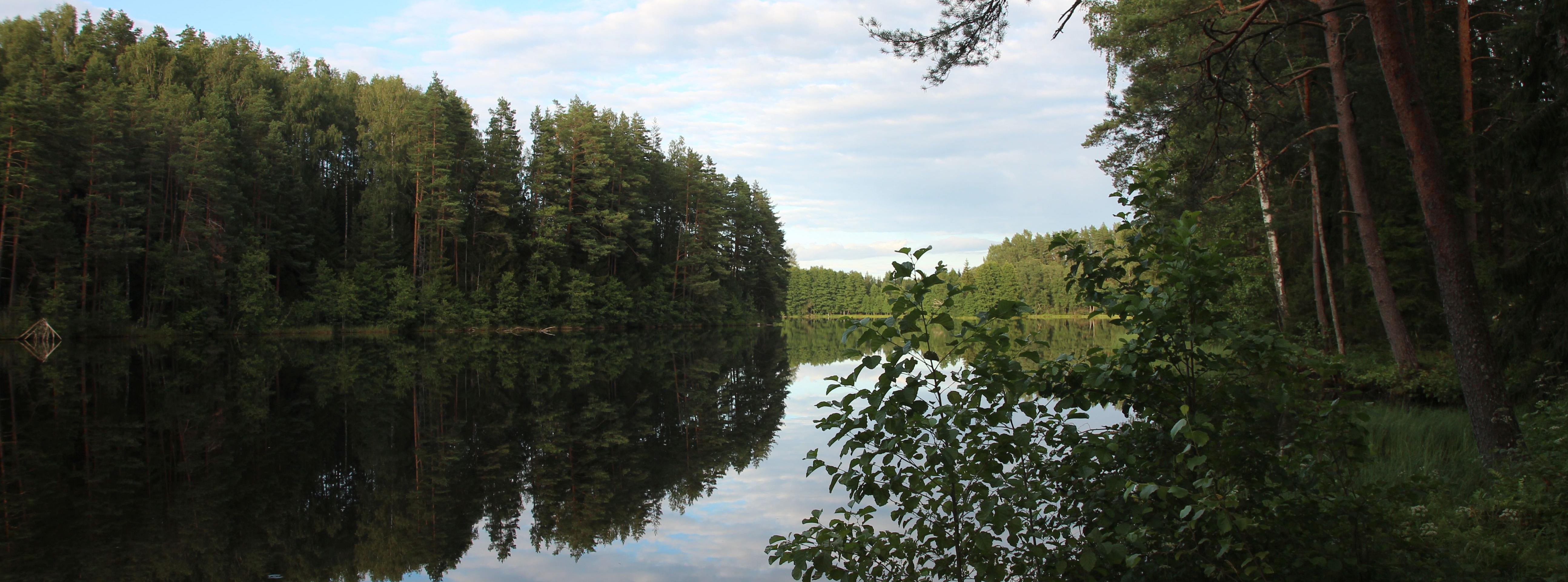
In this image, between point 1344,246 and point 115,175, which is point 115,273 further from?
point 1344,246

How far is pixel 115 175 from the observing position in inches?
1220

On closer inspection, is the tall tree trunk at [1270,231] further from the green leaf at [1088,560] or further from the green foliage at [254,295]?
the green foliage at [254,295]

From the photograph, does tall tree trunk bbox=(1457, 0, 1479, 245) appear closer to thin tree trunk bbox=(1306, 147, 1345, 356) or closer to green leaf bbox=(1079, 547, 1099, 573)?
thin tree trunk bbox=(1306, 147, 1345, 356)

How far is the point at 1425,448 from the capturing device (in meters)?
6.93

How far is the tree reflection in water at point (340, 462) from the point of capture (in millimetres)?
6133

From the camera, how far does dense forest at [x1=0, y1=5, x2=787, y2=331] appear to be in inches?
1147

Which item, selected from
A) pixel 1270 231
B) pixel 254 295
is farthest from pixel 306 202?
pixel 1270 231

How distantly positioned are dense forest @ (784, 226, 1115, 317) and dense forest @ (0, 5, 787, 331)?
1257 inches

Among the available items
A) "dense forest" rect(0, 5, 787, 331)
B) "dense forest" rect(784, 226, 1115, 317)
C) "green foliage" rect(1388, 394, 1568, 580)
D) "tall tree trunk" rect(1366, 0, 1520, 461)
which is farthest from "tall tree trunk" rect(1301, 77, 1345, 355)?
"dense forest" rect(784, 226, 1115, 317)

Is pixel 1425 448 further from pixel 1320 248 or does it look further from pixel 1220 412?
pixel 1320 248

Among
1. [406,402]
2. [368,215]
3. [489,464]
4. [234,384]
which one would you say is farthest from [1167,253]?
[368,215]

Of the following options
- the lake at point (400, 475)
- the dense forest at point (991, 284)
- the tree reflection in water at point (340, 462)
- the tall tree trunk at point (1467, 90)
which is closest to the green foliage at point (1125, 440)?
the lake at point (400, 475)

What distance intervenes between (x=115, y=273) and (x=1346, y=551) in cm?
3935

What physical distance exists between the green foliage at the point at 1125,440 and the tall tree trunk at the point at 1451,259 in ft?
11.7
